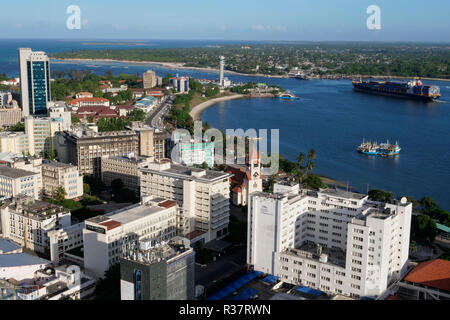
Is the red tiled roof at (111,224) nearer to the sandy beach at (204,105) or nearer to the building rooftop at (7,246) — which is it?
the building rooftop at (7,246)

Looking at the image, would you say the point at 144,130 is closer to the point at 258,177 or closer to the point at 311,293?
the point at 258,177

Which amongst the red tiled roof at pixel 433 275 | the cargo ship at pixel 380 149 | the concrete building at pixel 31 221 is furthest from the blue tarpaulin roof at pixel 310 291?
the cargo ship at pixel 380 149

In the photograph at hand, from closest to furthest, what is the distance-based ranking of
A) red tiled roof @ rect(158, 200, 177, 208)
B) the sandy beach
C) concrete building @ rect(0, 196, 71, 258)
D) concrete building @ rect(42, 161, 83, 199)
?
concrete building @ rect(0, 196, 71, 258) → red tiled roof @ rect(158, 200, 177, 208) → concrete building @ rect(42, 161, 83, 199) → the sandy beach

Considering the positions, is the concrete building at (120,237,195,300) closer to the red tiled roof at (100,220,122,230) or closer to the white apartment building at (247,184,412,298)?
the red tiled roof at (100,220,122,230)

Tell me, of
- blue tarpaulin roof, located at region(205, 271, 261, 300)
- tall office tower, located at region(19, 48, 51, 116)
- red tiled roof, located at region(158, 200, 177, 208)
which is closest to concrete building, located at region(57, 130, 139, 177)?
red tiled roof, located at region(158, 200, 177, 208)
